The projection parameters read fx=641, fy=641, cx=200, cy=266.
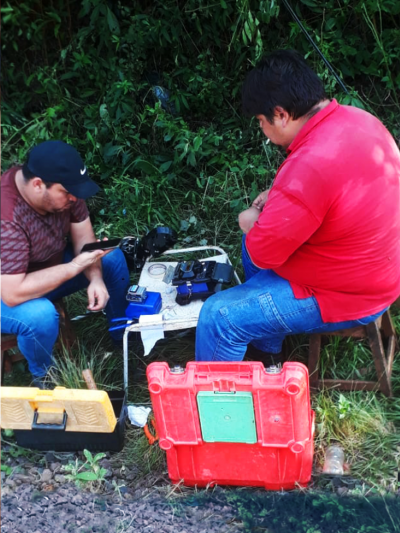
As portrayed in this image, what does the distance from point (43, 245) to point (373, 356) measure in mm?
1557

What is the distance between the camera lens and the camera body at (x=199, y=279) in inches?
120

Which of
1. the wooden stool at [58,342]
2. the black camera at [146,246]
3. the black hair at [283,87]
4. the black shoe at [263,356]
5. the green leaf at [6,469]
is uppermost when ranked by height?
the black hair at [283,87]

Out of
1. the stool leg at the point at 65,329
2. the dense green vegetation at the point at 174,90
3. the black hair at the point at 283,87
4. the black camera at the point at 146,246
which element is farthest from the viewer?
the dense green vegetation at the point at 174,90

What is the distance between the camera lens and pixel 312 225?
7.73ft

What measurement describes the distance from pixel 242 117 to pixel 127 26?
1.02m

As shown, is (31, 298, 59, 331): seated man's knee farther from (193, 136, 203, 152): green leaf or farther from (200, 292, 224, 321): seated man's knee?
(193, 136, 203, 152): green leaf

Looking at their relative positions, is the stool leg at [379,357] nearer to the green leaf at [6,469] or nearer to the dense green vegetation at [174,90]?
the dense green vegetation at [174,90]

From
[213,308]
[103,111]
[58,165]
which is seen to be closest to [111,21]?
[103,111]

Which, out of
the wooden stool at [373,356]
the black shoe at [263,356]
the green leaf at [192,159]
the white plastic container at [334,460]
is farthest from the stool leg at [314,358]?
the green leaf at [192,159]

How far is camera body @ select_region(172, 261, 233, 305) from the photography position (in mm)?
3049

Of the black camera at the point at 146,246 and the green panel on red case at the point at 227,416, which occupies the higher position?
the black camera at the point at 146,246

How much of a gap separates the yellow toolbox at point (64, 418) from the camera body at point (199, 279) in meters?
0.56

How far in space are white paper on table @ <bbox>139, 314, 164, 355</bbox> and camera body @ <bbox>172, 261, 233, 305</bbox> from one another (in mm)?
191

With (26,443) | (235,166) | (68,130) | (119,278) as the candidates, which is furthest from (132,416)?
(68,130)
